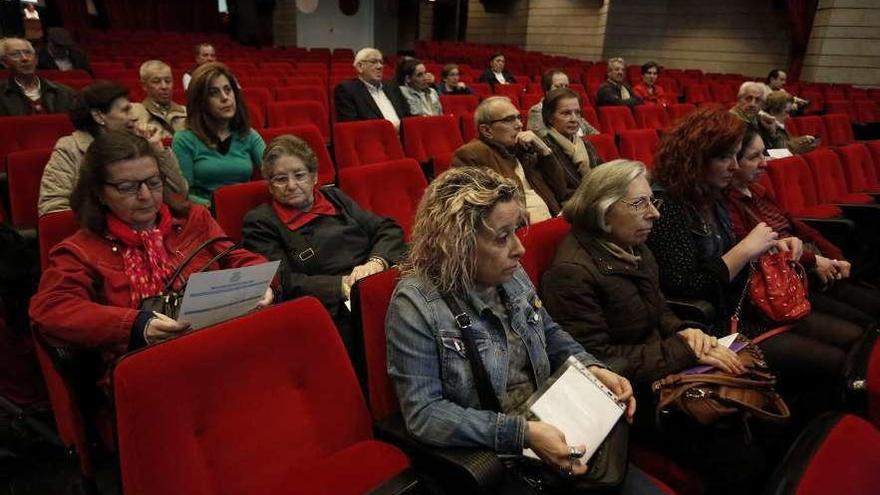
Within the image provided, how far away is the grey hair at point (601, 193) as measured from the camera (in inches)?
60.2

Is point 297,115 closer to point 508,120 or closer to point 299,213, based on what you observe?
point 508,120

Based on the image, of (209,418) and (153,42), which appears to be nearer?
(209,418)

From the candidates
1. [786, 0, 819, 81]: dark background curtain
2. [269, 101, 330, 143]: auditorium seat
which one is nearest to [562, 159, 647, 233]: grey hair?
[269, 101, 330, 143]: auditorium seat

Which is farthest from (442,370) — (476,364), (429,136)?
(429,136)

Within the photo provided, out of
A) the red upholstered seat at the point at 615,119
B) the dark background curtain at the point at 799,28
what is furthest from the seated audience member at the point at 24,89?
the dark background curtain at the point at 799,28

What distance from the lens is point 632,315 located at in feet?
4.90

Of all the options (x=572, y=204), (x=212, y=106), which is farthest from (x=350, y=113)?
(x=572, y=204)

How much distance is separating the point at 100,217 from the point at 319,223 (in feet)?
2.25

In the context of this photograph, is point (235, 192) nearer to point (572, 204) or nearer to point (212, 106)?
point (212, 106)

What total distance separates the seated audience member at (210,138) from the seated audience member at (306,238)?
63 cm

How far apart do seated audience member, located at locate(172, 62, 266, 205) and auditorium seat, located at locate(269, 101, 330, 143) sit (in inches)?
54.5

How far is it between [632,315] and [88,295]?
1.48 m

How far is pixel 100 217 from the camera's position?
136cm

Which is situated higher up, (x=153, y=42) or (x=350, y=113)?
(x=153, y=42)
